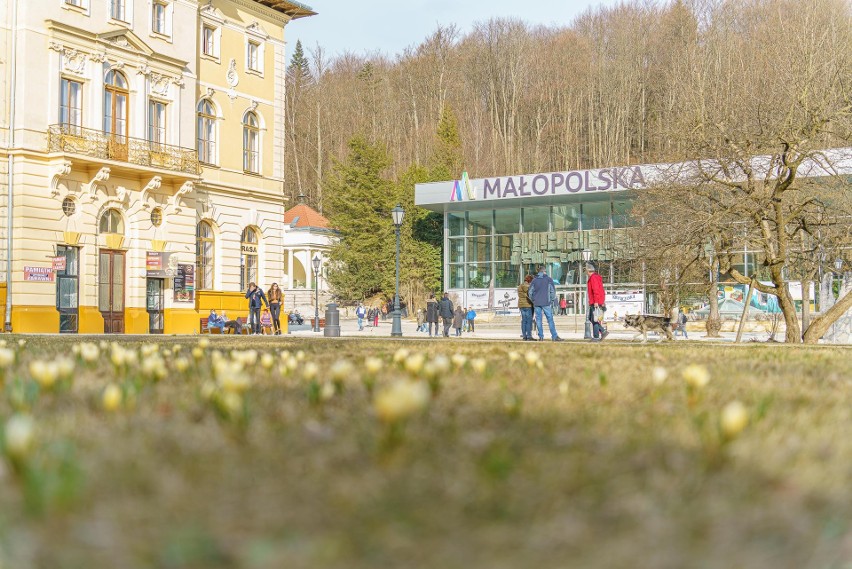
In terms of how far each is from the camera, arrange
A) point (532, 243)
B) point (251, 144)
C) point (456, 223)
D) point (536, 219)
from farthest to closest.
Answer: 1. point (456, 223)
2. point (536, 219)
3. point (532, 243)
4. point (251, 144)

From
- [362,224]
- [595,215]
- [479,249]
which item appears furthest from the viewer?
[362,224]

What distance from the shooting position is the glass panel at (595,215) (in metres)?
50.5

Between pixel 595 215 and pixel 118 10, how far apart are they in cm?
3060

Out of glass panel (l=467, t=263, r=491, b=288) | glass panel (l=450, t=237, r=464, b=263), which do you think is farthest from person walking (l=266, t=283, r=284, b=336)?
glass panel (l=450, t=237, r=464, b=263)

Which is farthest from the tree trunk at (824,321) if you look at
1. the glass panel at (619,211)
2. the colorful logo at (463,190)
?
the colorful logo at (463,190)

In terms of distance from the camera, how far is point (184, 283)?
3127 cm

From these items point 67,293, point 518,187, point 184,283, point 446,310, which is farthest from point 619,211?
point 67,293

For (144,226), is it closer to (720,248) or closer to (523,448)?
(720,248)

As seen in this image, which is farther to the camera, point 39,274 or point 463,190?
point 463,190

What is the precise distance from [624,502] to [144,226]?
30274 millimetres

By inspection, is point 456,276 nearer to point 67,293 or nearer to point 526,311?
point 67,293

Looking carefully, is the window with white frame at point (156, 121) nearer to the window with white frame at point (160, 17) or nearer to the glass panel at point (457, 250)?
the window with white frame at point (160, 17)

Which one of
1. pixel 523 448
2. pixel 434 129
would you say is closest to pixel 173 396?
pixel 523 448

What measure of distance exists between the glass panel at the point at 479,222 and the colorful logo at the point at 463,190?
3303mm
